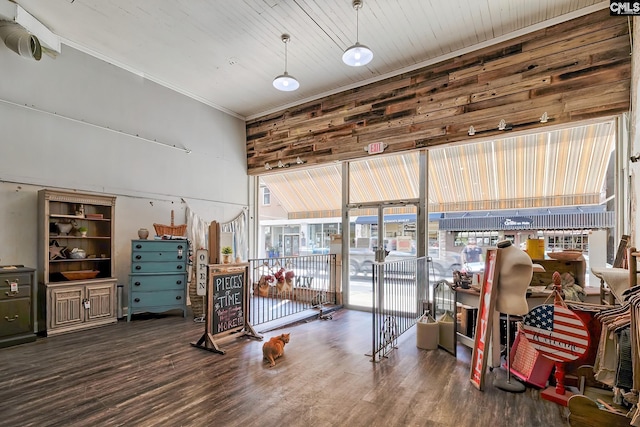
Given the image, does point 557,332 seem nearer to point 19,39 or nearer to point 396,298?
point 396,298

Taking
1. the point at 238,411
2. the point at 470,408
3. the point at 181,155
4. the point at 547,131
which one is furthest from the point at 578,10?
the point at 181,155

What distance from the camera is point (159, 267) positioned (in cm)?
564

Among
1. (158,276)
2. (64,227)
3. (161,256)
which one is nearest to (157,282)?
(158,276)

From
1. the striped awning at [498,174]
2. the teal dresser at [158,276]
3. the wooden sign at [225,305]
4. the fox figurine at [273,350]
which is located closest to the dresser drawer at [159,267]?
the teal dresser at [158,276]

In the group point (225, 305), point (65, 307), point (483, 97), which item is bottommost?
point (65, 307)

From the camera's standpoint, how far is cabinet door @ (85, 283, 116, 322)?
4.98 meters

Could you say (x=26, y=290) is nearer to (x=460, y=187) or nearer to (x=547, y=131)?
(x=460, y=187)

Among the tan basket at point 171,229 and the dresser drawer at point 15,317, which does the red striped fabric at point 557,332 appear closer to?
the tan basket at point 171,229

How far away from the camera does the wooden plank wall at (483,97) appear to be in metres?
4.14

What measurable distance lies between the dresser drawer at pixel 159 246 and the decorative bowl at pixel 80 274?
2.11 feet

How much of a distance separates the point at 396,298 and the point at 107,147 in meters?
5.40

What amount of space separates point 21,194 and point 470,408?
624 centimetres

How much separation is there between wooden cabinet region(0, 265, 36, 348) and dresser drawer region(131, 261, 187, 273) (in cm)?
133

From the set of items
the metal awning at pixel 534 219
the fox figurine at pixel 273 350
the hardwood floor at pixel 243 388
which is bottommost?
the hardwood floor at pixel 243 388
